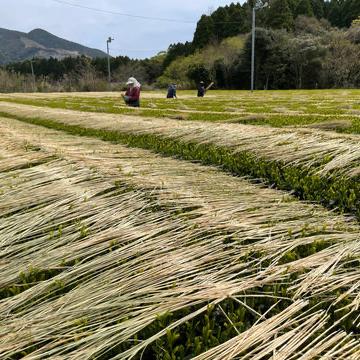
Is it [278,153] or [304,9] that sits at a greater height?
[304,9]

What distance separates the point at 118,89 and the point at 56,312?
213ft


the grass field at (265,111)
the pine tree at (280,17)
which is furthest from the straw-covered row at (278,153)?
the pine tree at (280,17)

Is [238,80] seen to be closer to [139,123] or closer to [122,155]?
[139,123]

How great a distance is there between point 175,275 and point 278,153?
12.2ft

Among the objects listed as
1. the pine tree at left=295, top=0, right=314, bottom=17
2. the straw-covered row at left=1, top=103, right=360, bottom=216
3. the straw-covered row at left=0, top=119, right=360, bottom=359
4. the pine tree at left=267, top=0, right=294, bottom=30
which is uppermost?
the pine tree at left=295, top=0, right=314, bottom=17

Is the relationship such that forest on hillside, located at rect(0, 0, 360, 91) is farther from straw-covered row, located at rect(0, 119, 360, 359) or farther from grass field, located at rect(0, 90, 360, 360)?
straw-covered row, located at rect(0, 119, 360, 359)

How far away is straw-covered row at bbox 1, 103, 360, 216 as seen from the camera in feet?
15.1

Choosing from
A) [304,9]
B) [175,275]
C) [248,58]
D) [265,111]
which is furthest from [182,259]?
[304,9]

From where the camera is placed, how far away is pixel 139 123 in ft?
33.9

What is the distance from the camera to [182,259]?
2750mm

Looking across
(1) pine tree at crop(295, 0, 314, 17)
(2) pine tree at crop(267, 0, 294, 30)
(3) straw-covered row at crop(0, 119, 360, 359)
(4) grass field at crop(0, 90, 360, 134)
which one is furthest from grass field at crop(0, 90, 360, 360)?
(1) pine tree at crop(295, 0, 314, 17)

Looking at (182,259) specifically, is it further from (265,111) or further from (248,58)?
(248,58)

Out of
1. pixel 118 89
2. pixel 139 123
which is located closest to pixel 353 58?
pixel 118 89

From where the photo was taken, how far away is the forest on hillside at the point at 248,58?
54.8 metres
